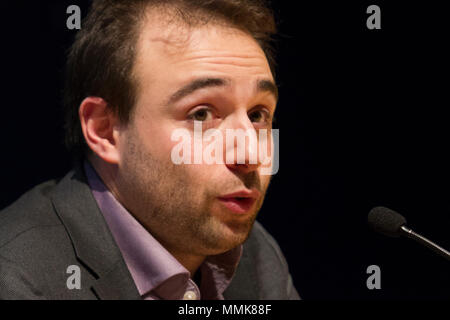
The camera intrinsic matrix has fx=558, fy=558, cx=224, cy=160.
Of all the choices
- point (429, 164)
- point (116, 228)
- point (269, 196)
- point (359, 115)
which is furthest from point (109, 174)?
point (429, 164)

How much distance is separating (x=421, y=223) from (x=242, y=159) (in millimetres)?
1010

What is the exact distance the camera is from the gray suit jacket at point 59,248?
4.28ft

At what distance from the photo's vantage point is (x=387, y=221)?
128 centimetres

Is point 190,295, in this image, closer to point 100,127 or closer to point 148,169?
point 148,169

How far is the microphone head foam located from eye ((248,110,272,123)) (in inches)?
16.3

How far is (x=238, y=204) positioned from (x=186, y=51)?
407mm

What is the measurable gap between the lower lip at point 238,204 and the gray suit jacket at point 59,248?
0.30 m

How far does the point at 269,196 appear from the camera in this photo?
220 cm

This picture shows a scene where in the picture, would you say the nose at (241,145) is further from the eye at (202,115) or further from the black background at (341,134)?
the black background at (341,134)

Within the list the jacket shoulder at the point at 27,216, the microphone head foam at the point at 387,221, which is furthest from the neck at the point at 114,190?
the microphone head foam at the point at 387,221

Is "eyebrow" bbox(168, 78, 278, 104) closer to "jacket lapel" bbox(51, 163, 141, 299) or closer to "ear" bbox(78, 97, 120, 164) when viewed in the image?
"ear" bbox(78, 97, 120, 164)

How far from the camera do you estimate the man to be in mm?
1377

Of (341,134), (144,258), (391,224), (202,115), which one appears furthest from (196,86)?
(341,134)

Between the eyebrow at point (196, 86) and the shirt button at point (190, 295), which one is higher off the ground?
the eyebrow at point (196, 86)
